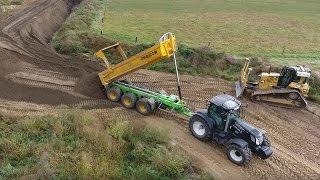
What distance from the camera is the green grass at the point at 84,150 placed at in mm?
13484

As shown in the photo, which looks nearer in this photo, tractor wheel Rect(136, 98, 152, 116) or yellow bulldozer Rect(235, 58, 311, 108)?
tractor wheel Rect(136, 98, 152, 116)

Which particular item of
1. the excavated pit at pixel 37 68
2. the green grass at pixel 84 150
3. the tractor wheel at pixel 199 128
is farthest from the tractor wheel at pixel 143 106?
the excavated pit at pixel 37 68

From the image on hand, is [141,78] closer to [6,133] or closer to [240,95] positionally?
[240,95]

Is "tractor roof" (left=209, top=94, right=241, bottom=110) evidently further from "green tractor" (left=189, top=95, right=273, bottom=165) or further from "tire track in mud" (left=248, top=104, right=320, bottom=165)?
"tire track in mud" (left=248, top=104, right=320, bottom=165)

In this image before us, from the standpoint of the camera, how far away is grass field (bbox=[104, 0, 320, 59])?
31.9 m

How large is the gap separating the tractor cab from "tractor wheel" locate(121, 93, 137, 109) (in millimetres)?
4166

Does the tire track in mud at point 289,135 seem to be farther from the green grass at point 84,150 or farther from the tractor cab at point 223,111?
Answer: the green grass at point 84,150

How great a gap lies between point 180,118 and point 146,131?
8.25 feet

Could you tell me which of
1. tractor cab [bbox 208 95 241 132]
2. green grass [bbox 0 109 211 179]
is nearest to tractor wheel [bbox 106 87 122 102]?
green grass [bbox 0 109 211 179]

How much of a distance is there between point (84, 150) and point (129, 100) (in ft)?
14.5

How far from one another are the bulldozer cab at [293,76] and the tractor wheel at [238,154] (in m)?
7.22

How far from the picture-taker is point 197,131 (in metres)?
16.5

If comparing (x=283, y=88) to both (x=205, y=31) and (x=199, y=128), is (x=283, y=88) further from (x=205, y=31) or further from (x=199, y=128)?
(x=205, y=31)

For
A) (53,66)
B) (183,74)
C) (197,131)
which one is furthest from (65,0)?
(197,131)
